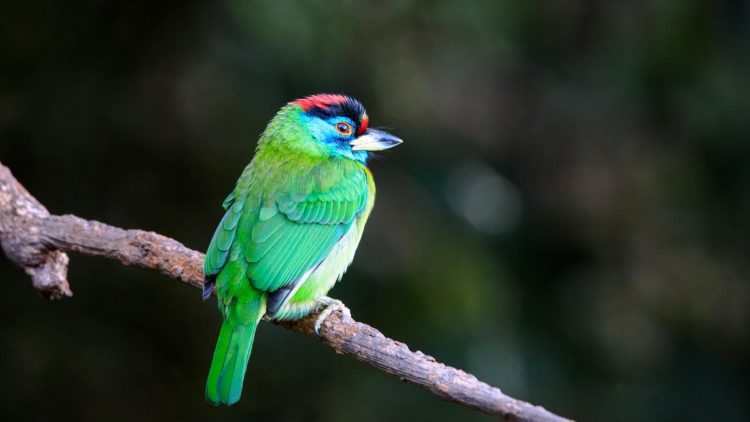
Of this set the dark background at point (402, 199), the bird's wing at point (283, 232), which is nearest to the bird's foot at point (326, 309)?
the bird's wing at point (283, 232)

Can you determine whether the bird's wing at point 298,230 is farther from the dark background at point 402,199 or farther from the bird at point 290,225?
the dark background at point 402,199

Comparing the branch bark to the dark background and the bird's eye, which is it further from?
the dark background

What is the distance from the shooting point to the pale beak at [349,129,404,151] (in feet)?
13.5

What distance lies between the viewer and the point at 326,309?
347 cm

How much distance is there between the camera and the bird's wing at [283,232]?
3.38 m

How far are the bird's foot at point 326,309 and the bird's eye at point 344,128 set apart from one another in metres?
0.80

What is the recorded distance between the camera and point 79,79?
15.7 feet

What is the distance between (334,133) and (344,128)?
5 centimetres

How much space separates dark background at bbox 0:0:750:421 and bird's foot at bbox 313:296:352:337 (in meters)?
1.18

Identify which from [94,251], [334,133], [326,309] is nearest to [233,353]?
[326,309]

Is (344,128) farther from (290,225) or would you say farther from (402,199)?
(402,199)

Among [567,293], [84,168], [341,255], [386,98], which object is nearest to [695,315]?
[567,293]

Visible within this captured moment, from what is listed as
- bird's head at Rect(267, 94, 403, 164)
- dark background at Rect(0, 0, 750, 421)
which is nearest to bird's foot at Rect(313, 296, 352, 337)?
bird's head at Rect(267, 94, 403, 164)

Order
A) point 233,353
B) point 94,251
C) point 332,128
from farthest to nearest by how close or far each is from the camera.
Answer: point 332,128, point 94,251, point 233,353
